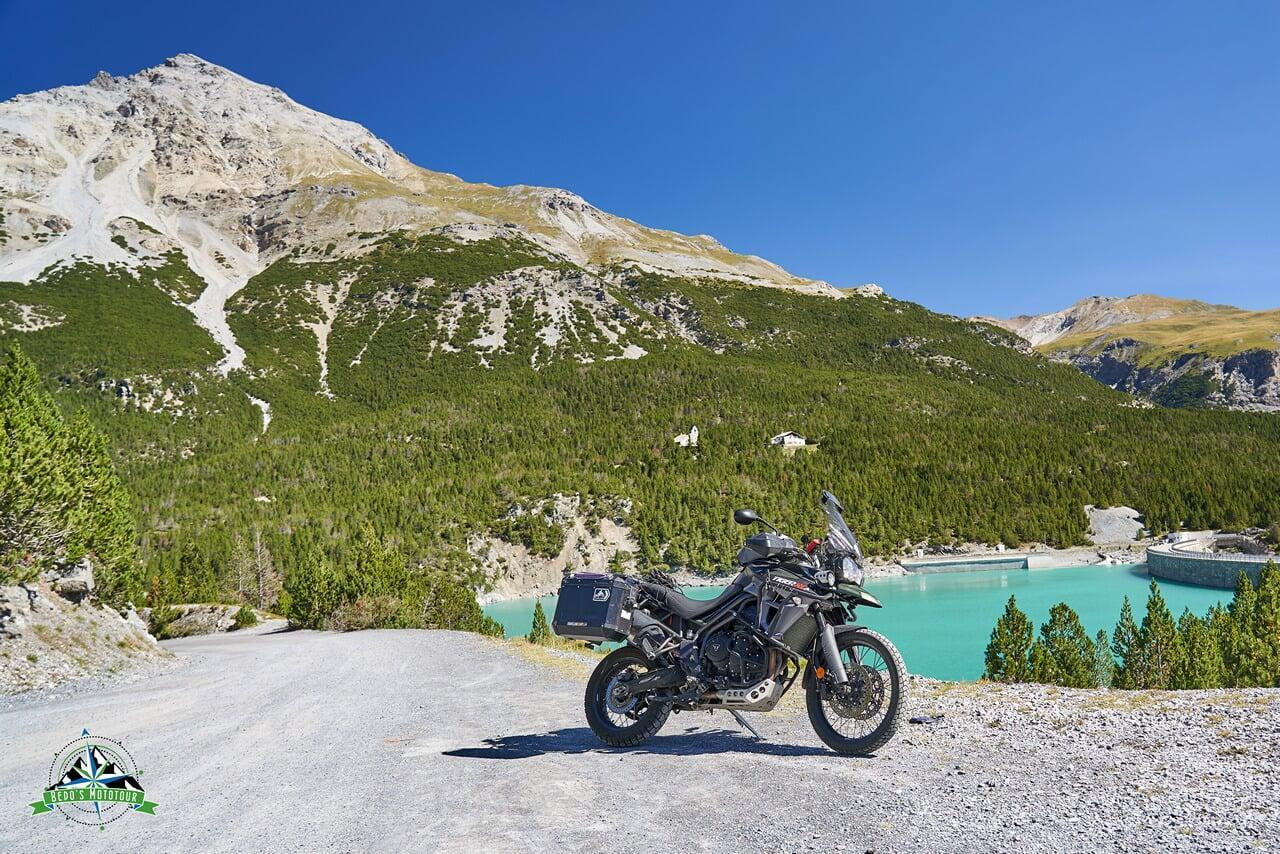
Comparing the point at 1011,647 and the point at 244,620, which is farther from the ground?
the point at 1011,647

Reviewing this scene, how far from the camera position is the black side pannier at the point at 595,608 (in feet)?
25.0

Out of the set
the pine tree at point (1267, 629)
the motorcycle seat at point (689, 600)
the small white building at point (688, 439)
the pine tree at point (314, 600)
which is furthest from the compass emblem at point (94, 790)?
the small white building at point (688, 439)

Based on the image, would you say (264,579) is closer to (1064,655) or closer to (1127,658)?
(1064,655)

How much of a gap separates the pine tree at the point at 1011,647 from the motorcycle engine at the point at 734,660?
1474 centimetres

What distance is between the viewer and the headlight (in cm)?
677

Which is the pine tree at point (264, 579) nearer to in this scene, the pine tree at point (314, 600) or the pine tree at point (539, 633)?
the pine tree at point (314, 600)

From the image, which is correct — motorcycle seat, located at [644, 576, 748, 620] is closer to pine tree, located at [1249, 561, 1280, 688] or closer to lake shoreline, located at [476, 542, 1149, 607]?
pine tree, located at [1249, 561, 1280, 688]

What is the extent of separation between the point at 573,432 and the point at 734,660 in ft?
306

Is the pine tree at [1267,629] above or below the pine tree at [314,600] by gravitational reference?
above

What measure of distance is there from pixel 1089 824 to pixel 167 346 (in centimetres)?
13375

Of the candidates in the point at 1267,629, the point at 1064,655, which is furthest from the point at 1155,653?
the point at 1267,629

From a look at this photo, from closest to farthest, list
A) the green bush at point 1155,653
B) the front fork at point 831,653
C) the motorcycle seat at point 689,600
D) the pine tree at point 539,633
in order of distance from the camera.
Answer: the front fork at point 831,653, the motorcycle seat at point 689,600, the green bush at point 1155,653, the pine tree at point 539,633

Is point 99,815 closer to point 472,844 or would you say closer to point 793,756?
point 472,844

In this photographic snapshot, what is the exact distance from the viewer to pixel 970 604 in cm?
5619
